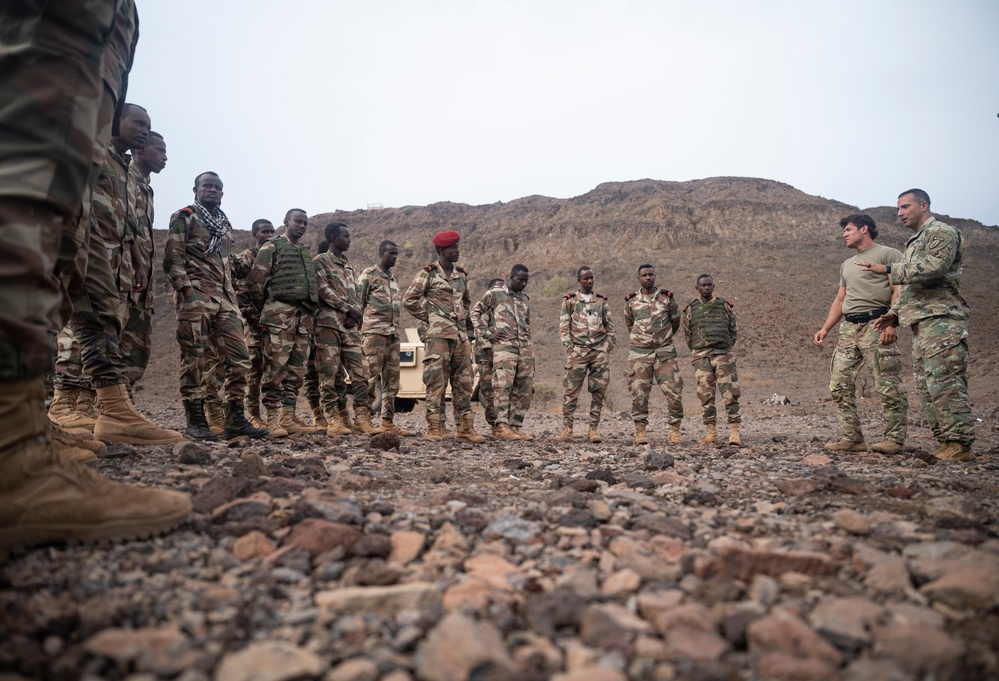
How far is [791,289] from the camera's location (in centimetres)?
2688

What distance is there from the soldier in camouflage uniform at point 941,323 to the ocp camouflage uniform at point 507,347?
3.71 meters

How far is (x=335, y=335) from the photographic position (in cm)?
611

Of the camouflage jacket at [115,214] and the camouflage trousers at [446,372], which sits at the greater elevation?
the camouflage jacket at [115,214]

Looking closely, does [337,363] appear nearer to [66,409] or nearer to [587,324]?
[66,409]

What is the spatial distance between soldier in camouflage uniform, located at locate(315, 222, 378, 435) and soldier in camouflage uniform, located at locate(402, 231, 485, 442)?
2.23 feet

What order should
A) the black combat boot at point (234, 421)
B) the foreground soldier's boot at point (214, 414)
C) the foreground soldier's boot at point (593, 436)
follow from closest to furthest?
the black combat boot at point (234, 421)
the foreground soldier's boot at point (214, 414)
the foreground soldier's boot at point (593, 436)

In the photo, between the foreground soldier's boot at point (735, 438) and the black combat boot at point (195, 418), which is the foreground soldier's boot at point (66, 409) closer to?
the black combat boot at point (195, 418)

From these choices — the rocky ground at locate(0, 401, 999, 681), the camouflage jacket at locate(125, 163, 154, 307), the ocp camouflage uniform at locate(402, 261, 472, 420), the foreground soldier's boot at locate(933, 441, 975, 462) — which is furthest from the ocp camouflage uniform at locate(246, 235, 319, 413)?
the foreground soldier's boot at locate(933, 441, 975, 462)

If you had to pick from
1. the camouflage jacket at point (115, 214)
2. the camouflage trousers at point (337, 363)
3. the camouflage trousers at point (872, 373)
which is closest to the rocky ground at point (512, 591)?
the camouflage jacket at point (115, 214)

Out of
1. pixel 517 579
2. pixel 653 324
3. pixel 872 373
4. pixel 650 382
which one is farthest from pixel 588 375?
pixel 517 579

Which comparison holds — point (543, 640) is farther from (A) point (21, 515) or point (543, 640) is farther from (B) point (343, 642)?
(A) point (21, 515)

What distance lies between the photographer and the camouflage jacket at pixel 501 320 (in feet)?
22.5

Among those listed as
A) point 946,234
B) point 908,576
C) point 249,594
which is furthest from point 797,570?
point 946,234

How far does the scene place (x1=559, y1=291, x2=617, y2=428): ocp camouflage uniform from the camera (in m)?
7.14
